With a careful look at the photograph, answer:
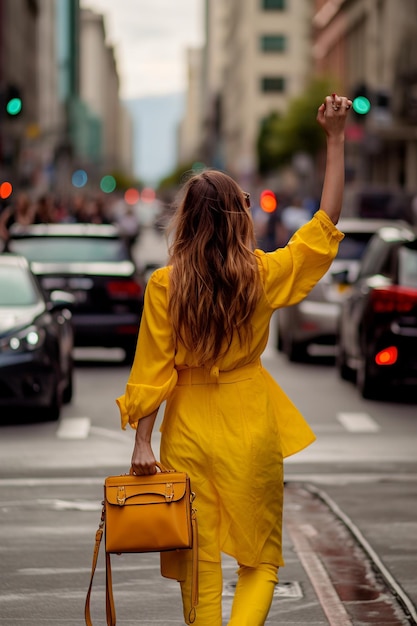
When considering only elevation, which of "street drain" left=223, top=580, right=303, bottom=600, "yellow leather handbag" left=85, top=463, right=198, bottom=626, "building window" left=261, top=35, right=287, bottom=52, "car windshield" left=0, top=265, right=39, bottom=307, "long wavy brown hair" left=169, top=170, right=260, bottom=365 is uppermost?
"building window" left=261, top=35, right=287, bottom=52

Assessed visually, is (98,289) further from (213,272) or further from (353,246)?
(213,272)

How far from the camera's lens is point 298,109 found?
9025 cm

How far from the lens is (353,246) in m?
20.2

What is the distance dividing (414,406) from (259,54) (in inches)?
5225

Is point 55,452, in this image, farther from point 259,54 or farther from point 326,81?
point 259,54

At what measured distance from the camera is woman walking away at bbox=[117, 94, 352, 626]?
482 centimetres

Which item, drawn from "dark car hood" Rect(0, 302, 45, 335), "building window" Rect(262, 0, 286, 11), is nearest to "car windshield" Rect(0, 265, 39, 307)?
"dark car hood" Rect(0, 302, 45, 335)

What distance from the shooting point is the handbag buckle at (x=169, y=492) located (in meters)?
4.66

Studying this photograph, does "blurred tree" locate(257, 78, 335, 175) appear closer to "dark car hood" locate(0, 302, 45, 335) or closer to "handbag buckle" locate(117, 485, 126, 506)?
"dark car hood" locate(0, 302, 45, 335)

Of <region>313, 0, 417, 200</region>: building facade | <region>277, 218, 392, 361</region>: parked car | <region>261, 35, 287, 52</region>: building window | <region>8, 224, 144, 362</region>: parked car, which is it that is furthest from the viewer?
<region>261, 35, 287, 52</region>: building window

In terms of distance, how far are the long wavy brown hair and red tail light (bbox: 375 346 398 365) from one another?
994cm

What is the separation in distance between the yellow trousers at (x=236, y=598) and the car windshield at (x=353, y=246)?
15337 mm

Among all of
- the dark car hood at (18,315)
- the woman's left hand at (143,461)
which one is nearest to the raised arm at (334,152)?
the woman's left hand at (143,461)


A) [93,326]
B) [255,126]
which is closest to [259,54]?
[255,126]
